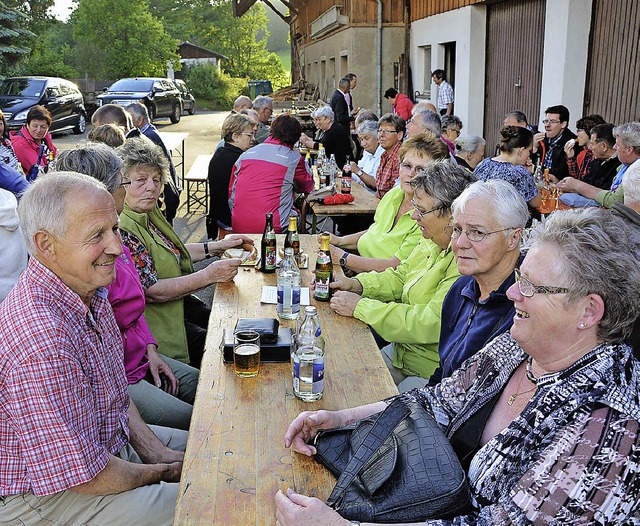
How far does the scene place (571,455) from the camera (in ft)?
4.99

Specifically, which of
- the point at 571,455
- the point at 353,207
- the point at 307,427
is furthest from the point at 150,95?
the point at 571,455

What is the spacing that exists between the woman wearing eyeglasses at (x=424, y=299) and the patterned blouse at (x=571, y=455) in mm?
1230

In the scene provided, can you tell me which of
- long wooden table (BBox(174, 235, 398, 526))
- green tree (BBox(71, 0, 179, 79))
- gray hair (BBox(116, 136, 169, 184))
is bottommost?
long wooden table (BBox(174, 235, 398, 526))

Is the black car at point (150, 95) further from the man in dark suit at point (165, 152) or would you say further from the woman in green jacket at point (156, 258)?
the woman in green jacket at point (156, 258)

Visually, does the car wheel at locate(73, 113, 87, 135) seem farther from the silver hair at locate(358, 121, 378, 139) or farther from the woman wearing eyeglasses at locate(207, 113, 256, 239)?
the woman wearing eyeglasses at locate(207, 113, 256, 239)

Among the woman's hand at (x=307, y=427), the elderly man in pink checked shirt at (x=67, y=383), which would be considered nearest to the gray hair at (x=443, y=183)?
the woman's hand at (x=307, y=427)

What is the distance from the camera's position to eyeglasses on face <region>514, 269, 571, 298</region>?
1728 mm

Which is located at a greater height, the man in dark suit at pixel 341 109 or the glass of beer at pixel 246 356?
the man in dark suit at pixel 341 109

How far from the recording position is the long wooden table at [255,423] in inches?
72.2

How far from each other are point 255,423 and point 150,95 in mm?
21059

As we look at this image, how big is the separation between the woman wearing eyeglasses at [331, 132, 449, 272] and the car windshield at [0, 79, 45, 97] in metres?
16.1

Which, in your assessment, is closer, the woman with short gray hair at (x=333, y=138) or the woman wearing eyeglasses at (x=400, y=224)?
Result: the woman wearing eyeglasses at (x=400, y=224)

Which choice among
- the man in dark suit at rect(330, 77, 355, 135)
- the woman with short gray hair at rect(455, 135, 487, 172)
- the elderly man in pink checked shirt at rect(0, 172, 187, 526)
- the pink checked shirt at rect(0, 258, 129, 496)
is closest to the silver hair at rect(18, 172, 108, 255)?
the elderly man in pink checked shirt at rect(0, 172, 187, 526)

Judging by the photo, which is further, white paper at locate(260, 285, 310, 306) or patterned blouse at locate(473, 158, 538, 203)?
patterned blouse at locate(473, 158, 538, 203)
